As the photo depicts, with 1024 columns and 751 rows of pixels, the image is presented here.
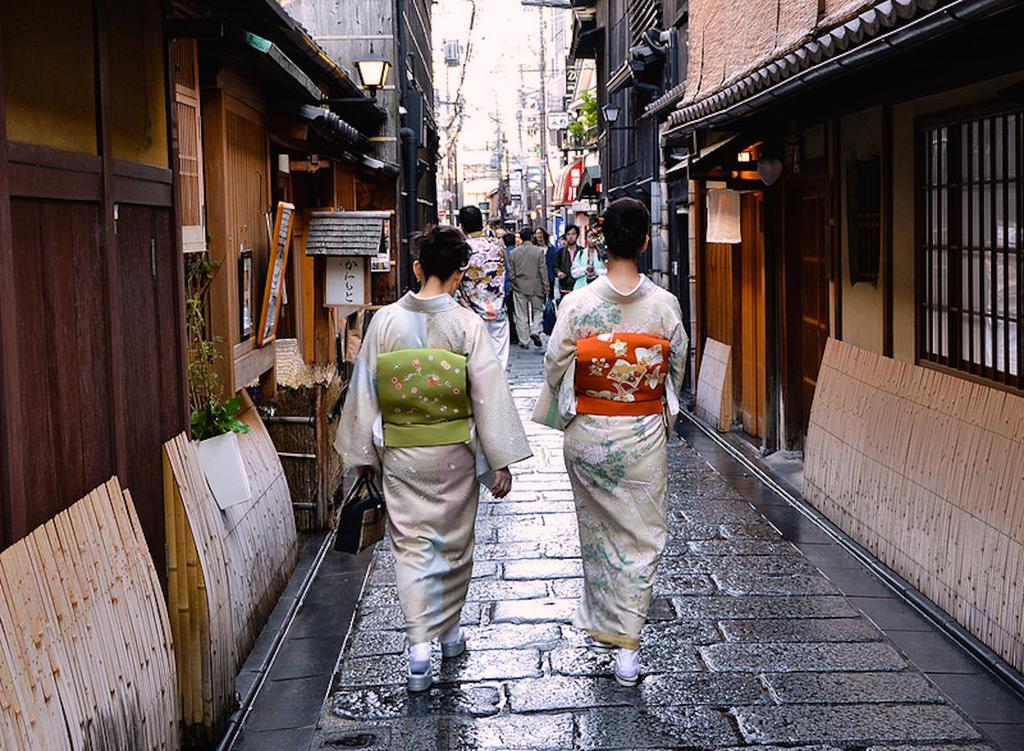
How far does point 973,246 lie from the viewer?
8422 millimetres

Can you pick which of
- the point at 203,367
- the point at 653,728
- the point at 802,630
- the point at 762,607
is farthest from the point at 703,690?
the point at 203,367

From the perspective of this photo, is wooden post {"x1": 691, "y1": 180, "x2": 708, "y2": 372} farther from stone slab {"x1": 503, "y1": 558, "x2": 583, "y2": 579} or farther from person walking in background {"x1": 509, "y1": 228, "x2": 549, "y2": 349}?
stone slab {"x1": 503, "y1": 558, "x2": 583, "y2": 579}

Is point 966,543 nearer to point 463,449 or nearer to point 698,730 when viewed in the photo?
point 698,730

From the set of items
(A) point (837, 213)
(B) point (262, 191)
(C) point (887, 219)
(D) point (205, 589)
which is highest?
(B) point (262, 191)

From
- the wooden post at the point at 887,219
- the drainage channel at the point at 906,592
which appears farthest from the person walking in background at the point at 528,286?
the wooden post at the point at 887,219

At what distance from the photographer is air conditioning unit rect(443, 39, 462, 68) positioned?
8087 cm

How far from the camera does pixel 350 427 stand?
697 cm

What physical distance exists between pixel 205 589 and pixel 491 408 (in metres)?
1.78

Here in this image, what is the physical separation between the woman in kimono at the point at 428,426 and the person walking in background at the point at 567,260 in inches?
701

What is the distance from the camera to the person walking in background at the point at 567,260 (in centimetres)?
Answer: 2508

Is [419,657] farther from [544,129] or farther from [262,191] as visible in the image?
[544,129]

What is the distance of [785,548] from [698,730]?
12.6 ft

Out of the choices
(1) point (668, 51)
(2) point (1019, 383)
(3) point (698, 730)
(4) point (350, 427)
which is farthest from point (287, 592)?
(1) point (668, 51)

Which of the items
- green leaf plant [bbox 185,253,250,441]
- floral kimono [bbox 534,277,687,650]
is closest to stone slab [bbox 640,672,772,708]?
floral kimono [bbox 534,277,687,650]
